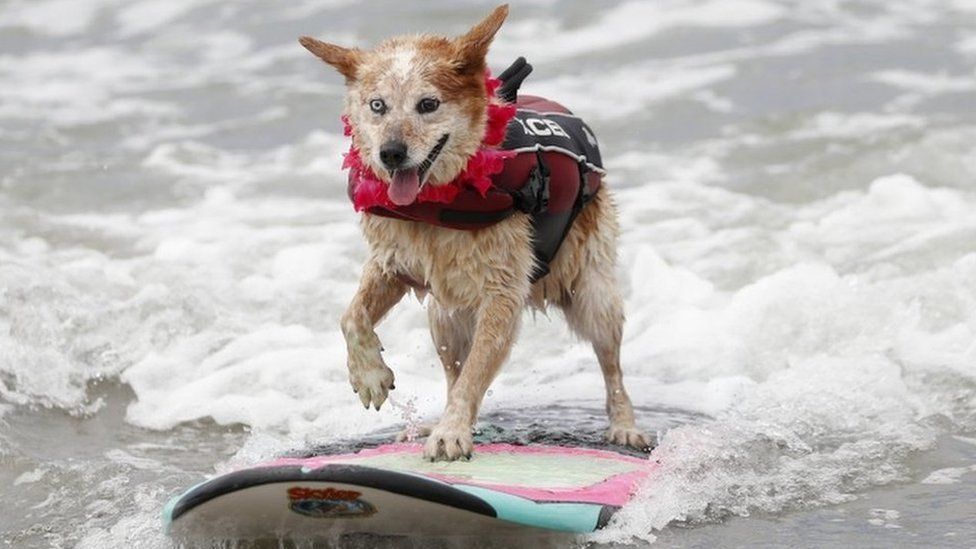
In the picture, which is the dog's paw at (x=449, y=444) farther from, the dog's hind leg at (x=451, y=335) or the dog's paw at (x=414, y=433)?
the dog's hind leg at (x=451, y=335)

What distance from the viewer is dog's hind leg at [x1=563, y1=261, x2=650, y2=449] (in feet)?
21.2

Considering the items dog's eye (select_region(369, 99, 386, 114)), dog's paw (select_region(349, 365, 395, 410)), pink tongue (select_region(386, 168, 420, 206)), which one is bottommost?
dog's paw (select_region(349, 365, 395, 410))

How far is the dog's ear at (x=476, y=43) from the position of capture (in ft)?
18.4

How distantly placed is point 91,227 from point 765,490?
6.96m

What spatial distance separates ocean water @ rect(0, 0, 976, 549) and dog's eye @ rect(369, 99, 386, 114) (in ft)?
4.68

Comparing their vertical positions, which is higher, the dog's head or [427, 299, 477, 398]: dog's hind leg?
the dog's head

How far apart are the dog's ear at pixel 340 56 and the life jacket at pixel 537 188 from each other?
38 cm

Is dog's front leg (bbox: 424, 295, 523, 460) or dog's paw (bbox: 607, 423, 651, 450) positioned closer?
dog's front leg (bbox: 424, 295, 523, 460)

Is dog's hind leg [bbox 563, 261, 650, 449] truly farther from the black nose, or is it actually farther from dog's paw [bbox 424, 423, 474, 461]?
the black nose

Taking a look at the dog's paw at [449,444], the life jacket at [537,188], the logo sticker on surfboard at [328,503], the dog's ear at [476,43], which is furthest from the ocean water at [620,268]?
the dog's ear at [476,43]

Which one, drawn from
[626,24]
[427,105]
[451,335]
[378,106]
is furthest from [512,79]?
[626,24]

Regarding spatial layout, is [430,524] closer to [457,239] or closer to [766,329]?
[457,239]

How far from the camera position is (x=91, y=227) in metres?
11.7

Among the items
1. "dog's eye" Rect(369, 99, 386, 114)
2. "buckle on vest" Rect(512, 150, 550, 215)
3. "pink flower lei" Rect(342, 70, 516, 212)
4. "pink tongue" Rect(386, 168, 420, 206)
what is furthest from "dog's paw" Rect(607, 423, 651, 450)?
"dog's eye" Rect(369, 99, 386, 114)
